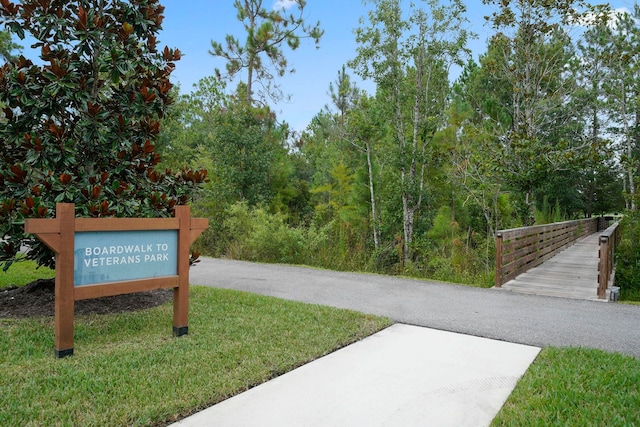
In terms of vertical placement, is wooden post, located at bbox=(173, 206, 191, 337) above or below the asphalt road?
above

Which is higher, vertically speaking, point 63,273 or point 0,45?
point 0,45

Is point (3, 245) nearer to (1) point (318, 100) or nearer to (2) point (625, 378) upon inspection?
(2) point (625, 378)

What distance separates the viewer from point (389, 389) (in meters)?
3.00

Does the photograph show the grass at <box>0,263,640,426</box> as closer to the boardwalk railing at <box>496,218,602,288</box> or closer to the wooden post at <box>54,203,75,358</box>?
the wooden post at <box>54,203,75,358</box>

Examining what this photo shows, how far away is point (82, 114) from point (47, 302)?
219 centimetres

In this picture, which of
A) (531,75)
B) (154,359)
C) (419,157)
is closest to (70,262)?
(154,359)

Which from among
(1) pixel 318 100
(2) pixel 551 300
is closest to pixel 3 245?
(2) pixel 551 300

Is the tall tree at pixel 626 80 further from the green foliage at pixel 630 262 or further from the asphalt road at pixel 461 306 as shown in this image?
the asphalt road at pixel 461 306

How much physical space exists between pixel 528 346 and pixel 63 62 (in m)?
5.48

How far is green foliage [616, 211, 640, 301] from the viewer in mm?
7919

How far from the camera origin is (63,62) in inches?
179

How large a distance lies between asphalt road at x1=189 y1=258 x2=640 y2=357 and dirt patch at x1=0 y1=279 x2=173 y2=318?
1.63 metres

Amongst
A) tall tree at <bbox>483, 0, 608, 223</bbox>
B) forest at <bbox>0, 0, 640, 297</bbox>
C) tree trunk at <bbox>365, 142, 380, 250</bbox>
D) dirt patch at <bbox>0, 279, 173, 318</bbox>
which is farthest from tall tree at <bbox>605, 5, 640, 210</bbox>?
dirt patch at <bbox>0, 279, 173, 318</bbox>

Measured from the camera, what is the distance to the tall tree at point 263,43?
14906 millimetres
